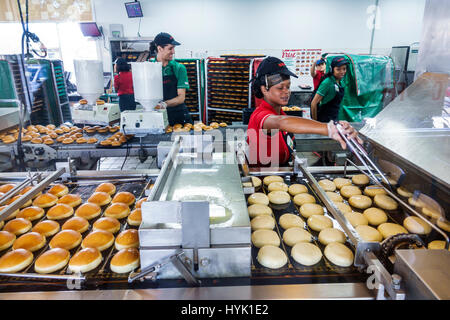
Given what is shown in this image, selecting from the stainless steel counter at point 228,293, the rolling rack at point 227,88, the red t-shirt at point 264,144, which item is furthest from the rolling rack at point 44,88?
the stainless steel counter at point 228,293

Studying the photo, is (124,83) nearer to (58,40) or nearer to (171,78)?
Answer: (171,78)

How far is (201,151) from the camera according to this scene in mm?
1870

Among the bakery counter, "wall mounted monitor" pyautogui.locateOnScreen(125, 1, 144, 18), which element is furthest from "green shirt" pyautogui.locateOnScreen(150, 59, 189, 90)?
"wall mounted monitor" pyautogui.locateOnScreen(125, 1, 144, 18)

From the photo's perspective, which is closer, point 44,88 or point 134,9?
point 44,88

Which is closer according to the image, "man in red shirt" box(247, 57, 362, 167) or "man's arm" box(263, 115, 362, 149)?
"man's arm" box(263, 115, 362, 149)

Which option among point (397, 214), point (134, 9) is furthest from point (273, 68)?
point (134, 9)

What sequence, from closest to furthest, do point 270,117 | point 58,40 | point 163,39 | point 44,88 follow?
1. point 270,117
2. point 163,39
3. point 44,88
4. point 58,40

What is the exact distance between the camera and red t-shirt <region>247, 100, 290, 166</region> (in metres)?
2.22

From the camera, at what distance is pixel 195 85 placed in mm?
6762

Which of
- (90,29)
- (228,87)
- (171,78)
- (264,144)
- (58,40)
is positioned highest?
(90,29)

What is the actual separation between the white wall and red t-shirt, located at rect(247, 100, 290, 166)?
6235 millimetres

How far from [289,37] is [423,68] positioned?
591cm

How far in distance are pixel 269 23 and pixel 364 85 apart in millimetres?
4196

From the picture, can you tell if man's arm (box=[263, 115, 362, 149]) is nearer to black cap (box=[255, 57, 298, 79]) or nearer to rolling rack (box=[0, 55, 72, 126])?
black cap (box=[255, 57, 298, 79])
